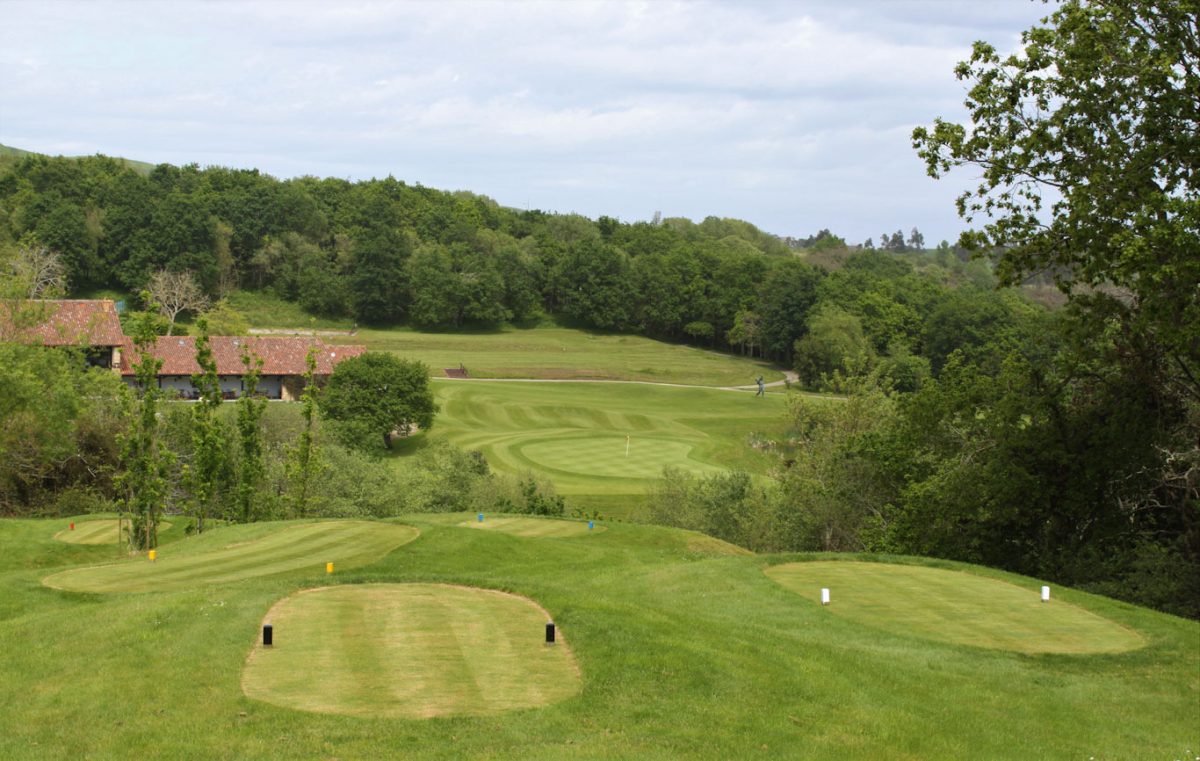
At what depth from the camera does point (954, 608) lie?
67.2ft

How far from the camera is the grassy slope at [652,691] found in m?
11.7

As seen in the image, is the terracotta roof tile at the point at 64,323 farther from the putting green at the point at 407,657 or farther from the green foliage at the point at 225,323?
the putting green at the point at 407,657

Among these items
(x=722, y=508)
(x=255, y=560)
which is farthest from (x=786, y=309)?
(x=255, y=560)

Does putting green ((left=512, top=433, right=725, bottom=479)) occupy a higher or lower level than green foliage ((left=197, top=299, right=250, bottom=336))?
lower

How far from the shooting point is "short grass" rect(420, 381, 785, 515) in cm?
6588

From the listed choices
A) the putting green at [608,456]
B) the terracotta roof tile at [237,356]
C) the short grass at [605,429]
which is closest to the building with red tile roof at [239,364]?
the terracotta roof tile at [237,356]

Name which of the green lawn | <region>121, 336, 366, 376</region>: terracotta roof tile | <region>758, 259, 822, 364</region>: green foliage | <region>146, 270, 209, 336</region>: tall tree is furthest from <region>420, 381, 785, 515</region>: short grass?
<region>146, 270, 209, 336</region>: tall tree

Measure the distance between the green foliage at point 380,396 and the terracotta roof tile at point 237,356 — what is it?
20.1ft

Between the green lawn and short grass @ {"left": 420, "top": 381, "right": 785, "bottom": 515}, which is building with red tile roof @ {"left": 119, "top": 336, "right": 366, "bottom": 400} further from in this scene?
the green lawn

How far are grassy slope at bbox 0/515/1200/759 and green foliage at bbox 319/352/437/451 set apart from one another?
51473 millimetres

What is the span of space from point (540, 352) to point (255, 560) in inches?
3882

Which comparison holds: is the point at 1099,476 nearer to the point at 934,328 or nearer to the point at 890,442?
the point at 890,442

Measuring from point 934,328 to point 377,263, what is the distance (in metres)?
72.5

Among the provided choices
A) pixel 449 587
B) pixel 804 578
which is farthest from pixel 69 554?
pixel 804 578
